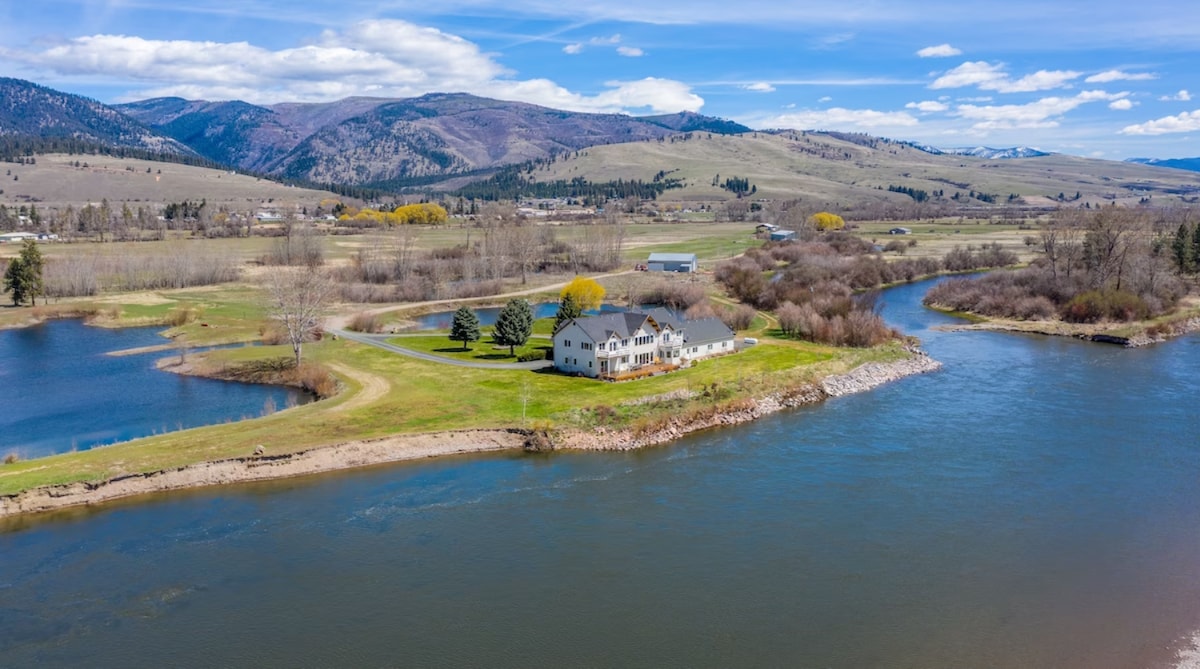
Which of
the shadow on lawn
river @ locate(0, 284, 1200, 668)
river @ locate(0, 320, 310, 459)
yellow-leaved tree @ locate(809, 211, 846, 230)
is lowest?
river @ locate(0, 284, 1200, 668)

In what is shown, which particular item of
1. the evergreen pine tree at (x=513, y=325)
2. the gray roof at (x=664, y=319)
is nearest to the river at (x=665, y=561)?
the gray roof at (x=664, y=319)

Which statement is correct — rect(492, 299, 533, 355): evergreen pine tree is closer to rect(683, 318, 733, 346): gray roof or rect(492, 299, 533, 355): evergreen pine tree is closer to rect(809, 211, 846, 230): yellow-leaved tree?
rect(683, 318, 733, 346): gray roof

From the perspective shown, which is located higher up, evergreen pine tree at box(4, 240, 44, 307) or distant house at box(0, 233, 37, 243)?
distant house at box(0, 233, 37, 243)

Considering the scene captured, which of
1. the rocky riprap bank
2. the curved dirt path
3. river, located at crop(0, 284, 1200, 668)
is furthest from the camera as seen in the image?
the curved dirt path

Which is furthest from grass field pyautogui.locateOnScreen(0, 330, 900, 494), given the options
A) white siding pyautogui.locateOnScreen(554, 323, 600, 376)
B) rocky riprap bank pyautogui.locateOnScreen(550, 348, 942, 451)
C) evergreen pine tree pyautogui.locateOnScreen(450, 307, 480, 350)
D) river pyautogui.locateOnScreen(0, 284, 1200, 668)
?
evergreen pine tree pyautogui.locateOnScreen(450, 307, 480, 350)

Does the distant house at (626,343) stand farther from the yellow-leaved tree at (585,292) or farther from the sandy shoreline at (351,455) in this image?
the yellow-leaved tree at (585,292)
